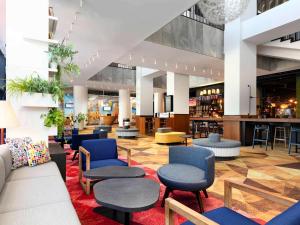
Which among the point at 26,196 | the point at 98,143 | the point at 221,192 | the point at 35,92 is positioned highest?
the point at 35,92

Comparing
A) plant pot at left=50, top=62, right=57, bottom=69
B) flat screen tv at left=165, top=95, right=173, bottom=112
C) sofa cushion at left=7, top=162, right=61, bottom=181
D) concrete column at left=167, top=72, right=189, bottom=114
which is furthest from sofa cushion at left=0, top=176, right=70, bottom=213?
concrete column at left=167, top=72, right=189, bottom=114

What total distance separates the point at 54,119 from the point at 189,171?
228cm

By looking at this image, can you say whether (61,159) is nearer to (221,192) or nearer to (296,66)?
(221,192)

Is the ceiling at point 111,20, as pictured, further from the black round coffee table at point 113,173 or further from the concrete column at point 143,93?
the concrete column at point 143,93

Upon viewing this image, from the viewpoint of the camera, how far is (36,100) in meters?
3.29

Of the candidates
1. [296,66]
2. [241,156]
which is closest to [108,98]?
[296,66]

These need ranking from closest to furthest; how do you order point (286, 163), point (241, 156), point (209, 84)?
point (286, 163) → point (241, 156) → point (209, 84)

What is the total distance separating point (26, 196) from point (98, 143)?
69.7 inches

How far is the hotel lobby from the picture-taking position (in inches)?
78.2

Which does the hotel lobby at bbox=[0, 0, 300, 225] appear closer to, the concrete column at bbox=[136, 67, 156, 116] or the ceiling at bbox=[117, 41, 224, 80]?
the ceiling at bbox=[117, 41, 224, 80]

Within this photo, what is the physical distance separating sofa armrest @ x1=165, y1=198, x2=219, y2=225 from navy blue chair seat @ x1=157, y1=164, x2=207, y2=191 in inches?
38.9

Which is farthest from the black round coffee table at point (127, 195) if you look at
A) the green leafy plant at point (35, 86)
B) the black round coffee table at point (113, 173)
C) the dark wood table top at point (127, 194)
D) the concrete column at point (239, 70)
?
the concrete column at point (239, 70)

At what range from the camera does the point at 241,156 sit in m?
6.00

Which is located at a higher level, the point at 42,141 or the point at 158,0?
the point at 158,0
